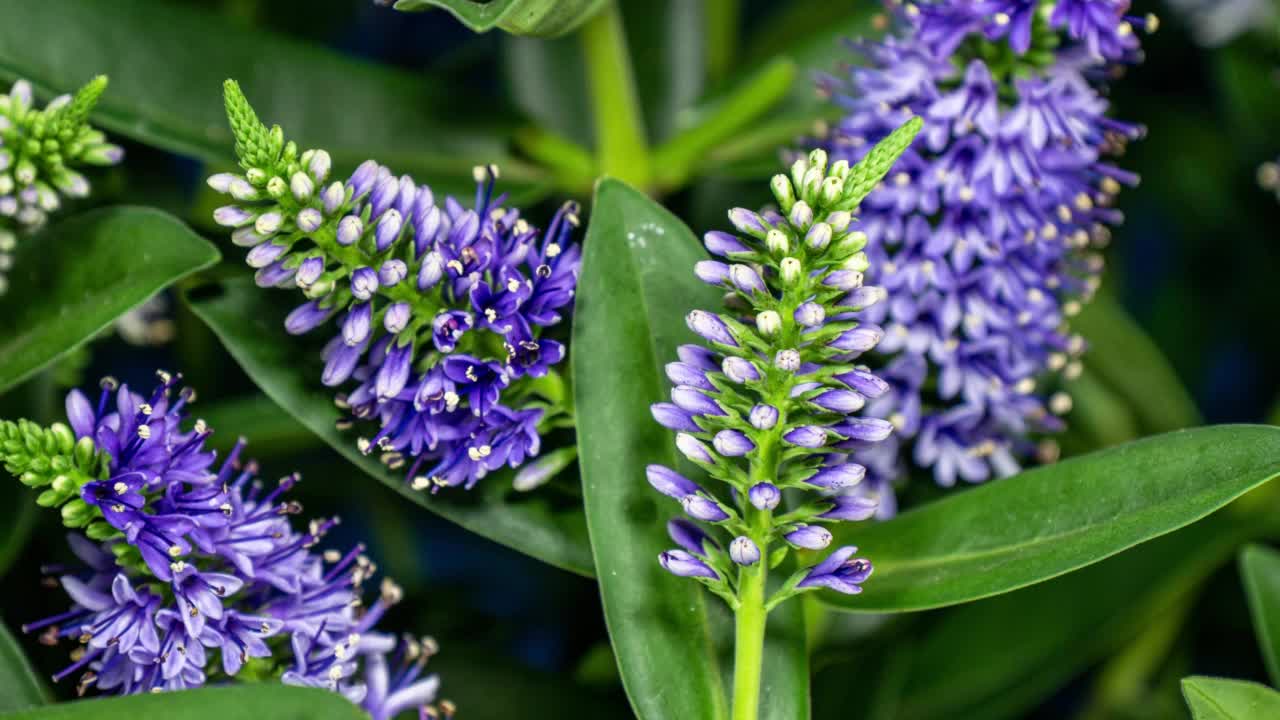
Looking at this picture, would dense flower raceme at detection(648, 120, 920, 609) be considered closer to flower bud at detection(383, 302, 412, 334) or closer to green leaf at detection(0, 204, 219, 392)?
flower bud at detection(383, 302, 412, 334)

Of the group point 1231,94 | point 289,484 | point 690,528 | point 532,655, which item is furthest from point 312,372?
point 1231,94

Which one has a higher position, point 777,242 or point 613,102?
point 777,242

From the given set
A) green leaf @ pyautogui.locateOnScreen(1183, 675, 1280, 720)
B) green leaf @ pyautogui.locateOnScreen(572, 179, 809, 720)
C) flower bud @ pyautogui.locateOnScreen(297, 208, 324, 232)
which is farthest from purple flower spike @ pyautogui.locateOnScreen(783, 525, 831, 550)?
flower bud @ pyautogui.locateOnScreen(297, 208, 324, 232)

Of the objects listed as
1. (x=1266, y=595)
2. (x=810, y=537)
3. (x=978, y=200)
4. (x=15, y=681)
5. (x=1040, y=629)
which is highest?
(x=978, y=200)

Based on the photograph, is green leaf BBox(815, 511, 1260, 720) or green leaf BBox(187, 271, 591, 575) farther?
green leaf BBox(815, 511, 1260, 720)

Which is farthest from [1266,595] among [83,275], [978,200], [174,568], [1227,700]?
[83,275]

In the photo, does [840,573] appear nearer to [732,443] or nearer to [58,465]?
[732,443]

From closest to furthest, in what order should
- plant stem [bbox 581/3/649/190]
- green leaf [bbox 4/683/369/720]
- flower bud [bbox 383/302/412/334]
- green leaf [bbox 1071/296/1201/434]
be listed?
1. green leaf [bbox 4/683/369/720]
2. flower bud [bbox 383/302/412/334]
3. plant stem [bbox 581/3/649/190]
4. green leaf [bbox 1071/296/1201/434]
